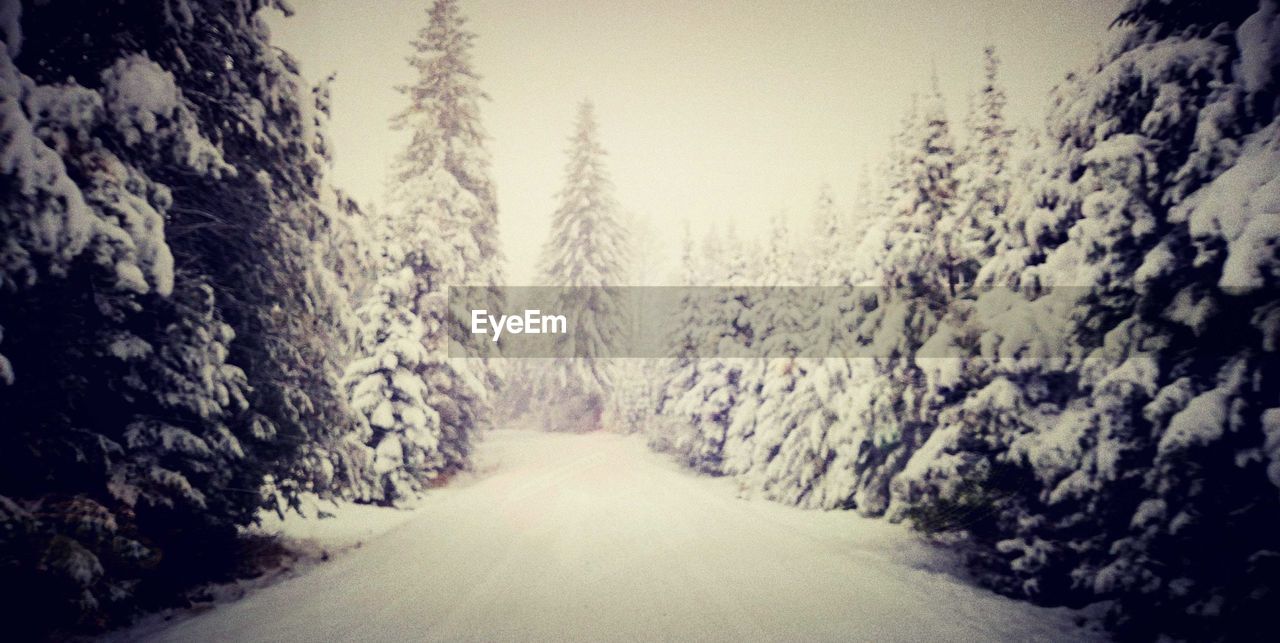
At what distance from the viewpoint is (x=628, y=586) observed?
8094 millimetres

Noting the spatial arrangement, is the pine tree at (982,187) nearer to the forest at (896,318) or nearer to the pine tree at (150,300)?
the forest at (896,318)

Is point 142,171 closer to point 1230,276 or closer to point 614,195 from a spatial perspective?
point 1230,276

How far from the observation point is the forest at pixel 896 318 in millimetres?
4980

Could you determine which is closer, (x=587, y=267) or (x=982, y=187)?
(x=982, y=187)

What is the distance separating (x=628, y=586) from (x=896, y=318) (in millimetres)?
7977

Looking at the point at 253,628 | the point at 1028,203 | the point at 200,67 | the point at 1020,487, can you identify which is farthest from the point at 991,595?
the point at 200,67

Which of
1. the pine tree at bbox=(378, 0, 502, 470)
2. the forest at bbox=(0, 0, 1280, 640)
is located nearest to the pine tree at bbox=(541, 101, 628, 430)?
the pine tree at bbox=(378, 0, 502, 470)

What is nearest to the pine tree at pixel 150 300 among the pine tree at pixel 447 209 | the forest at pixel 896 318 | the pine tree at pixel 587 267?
the forest at pixel 896 318

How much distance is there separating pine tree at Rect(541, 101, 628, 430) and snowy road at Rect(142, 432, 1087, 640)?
19.0 meters

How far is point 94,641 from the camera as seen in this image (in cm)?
543

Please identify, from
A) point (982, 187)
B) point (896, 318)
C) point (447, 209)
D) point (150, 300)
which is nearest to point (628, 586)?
point (150, 300)

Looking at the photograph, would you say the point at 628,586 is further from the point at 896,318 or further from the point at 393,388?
the point at 393,388

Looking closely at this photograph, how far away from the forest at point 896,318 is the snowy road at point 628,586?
0.79 metres

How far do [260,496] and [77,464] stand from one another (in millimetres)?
2124
